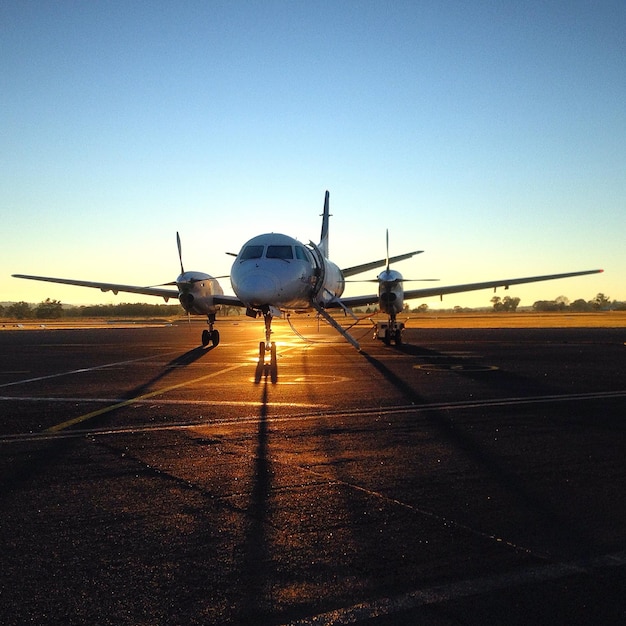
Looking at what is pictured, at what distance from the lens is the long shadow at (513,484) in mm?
4465

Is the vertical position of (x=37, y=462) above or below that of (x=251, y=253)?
below

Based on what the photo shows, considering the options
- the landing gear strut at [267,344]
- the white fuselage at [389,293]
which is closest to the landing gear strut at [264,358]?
the landing gear strut at [267,344]

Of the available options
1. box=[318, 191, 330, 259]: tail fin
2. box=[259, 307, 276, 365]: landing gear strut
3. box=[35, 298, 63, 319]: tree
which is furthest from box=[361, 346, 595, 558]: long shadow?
box=[35, 298, 63, 319]: tree

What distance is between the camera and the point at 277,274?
1925 centimetres

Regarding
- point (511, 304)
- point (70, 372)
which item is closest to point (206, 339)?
point (70, 372)

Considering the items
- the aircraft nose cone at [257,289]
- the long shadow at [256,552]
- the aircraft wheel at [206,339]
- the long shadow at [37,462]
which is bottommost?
the long shadow at [256,552]

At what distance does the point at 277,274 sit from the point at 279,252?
1393 millimetres

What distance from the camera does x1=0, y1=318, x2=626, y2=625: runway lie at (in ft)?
11.8

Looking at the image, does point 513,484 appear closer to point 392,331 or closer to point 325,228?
point 392,331

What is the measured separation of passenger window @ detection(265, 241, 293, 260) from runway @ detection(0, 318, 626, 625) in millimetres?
8966

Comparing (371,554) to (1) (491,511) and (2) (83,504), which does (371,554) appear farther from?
(2) (83,504)

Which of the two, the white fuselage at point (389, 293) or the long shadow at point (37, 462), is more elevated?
the white fuselage at point (389, 293)

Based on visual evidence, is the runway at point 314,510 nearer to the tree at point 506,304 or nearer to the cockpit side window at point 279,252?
the cockpit side window at point 279,252

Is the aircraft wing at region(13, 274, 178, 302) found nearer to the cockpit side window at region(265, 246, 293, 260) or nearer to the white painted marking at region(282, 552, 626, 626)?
the cockpit side window at region(265, 246, 293, 260)
